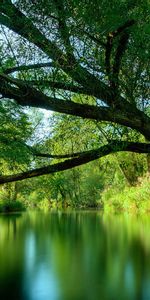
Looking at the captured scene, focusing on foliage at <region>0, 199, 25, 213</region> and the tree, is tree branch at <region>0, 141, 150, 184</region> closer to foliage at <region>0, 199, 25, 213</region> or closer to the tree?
the tree

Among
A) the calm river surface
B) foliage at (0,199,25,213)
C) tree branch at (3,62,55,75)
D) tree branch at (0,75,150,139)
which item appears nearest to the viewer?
tree branch at (0,75,150,139)

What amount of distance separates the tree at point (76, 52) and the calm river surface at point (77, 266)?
344 centimetres

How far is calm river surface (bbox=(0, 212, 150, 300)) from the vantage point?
780 cm

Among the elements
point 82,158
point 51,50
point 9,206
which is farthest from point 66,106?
point 9,206

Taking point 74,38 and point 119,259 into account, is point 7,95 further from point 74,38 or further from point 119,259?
point 119,259

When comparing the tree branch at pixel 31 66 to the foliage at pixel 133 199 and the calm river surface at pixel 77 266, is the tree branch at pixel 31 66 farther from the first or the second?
the foliage at pixel 133 199

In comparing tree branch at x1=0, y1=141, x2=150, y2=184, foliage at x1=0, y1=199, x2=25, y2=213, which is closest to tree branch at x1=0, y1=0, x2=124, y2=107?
tree branch at x1=0, y1=141, x2=150, y2=184

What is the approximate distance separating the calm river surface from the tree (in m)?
3.44

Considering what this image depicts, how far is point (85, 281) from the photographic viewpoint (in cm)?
878

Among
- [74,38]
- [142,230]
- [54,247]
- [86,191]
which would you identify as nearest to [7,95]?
[74,38]

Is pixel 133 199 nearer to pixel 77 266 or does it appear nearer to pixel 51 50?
pixel 77 266

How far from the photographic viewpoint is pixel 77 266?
10.7m

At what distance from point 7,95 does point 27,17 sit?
108cm


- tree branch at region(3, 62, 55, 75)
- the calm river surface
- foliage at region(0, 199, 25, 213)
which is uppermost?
foliage at region(0, 199, 25, 213)
